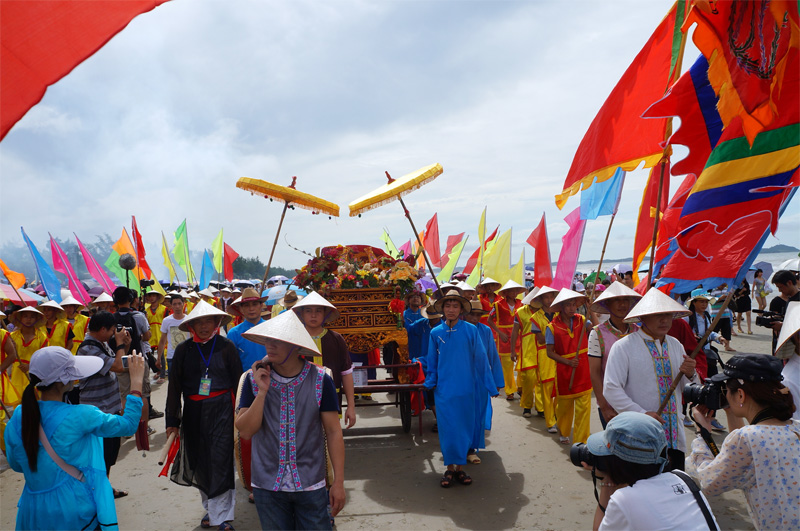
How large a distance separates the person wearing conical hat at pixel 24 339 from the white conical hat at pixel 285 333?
18.4 ft

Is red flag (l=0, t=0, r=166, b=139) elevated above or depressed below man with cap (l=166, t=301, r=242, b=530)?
above

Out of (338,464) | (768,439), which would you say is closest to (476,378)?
(338,464)

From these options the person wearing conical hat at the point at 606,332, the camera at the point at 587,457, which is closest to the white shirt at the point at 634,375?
the person wearing conical hat at the point at 606,332

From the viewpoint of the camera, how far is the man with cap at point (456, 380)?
5.45 meters

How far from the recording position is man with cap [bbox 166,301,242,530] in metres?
4.50

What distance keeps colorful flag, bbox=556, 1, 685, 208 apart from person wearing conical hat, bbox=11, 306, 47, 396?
22.4ft

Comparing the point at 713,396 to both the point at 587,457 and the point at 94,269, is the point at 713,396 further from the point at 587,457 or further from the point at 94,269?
the point at 94,269

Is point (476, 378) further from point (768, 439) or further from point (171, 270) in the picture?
point (171, 270)

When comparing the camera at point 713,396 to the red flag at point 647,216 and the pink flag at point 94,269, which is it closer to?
the red flag at point 647,216

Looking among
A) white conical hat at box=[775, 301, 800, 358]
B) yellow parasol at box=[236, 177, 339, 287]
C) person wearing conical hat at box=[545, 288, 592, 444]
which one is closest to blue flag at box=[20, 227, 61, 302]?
yellow parasol at box=[236, 177, 339, 287]

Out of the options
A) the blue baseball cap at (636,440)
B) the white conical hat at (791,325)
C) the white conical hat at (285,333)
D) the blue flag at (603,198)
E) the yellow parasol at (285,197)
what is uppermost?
the yellow parasol at (285,197)

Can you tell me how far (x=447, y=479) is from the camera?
541 cm

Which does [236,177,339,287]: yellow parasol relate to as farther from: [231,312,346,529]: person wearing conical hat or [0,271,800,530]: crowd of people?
[231,312,346,529]: person wearing conical hat

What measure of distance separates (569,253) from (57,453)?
6.68 m
